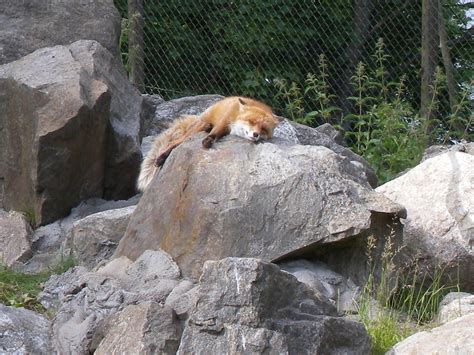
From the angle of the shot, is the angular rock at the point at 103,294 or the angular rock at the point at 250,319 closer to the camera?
the angular rock at the point at 250,319

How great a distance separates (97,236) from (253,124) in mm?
1217

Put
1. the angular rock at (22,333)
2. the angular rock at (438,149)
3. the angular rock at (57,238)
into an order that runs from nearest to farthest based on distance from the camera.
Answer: the angular rock at (22,333), the angular rock at (57,238), the angular rock at (438,149)

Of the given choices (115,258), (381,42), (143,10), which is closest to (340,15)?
(381,42)

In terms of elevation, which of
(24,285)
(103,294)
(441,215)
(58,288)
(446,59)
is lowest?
(24,285)

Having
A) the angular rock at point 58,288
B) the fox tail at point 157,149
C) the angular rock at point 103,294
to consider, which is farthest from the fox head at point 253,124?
the angular rock at point 58,288

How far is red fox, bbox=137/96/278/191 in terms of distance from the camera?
6.27 m

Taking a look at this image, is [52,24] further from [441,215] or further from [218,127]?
[441,215]

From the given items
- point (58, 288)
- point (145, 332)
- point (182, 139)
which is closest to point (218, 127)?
point (182, 139)

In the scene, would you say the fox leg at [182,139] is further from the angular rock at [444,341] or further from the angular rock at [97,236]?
the angular rock at [444,341]

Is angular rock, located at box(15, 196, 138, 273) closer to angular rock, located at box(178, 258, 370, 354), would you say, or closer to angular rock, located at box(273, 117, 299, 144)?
angular rock, located at box(273, 117, 299, 144)

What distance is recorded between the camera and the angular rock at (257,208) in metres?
5.60

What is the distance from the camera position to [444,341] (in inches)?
184

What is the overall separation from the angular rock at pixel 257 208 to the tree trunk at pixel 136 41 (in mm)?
3001

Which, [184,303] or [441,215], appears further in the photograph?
[441,215]
